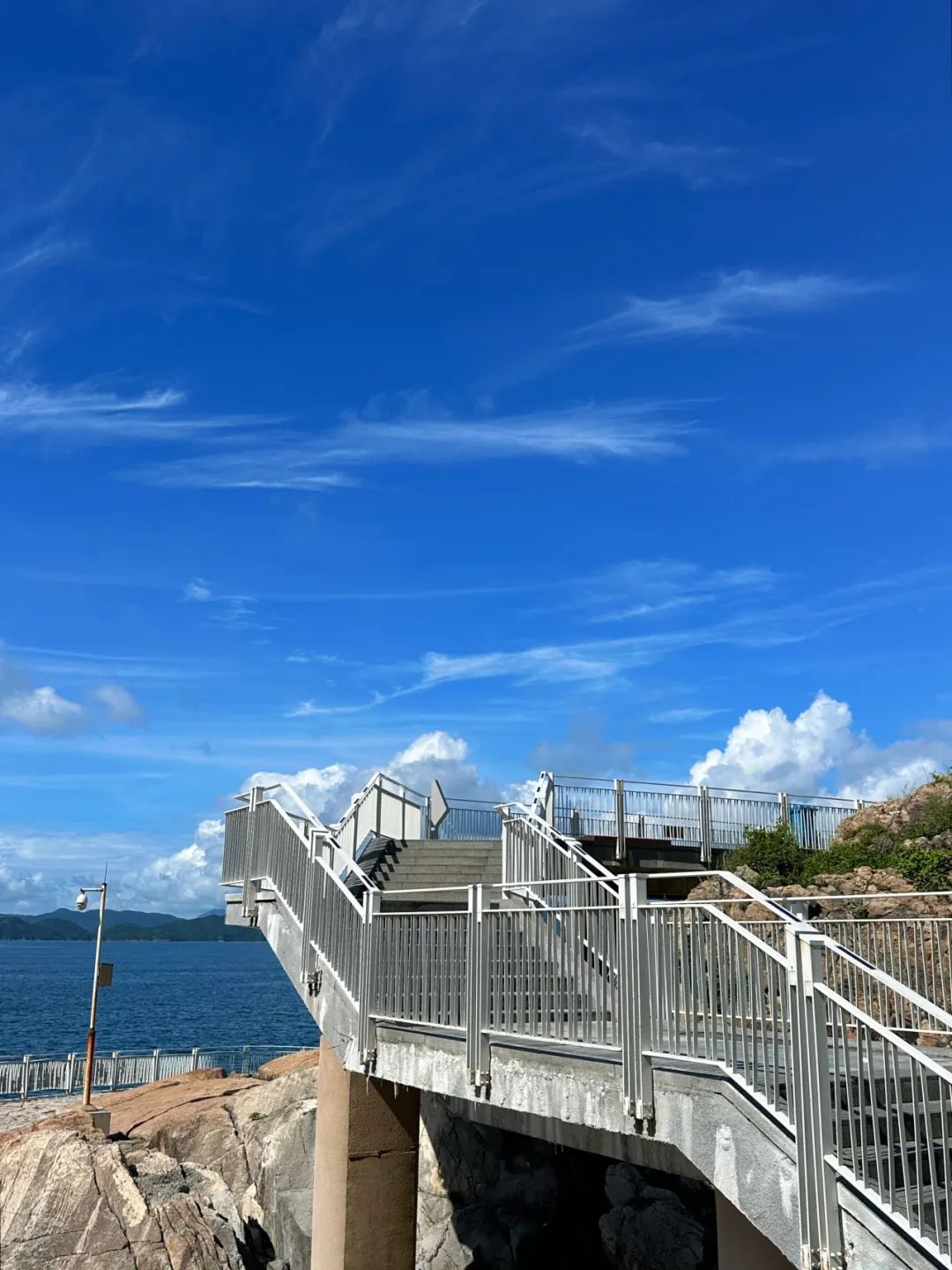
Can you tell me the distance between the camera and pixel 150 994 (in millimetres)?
132000

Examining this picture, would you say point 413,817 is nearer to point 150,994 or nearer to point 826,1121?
point 826,1121

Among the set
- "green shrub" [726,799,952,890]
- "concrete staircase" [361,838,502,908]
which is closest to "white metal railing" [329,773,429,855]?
"concrete staircase" [361,838,502,908]

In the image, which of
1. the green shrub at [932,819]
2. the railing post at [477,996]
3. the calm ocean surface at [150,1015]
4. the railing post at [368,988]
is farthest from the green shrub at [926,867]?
the calm ocean surface at [150,1015]

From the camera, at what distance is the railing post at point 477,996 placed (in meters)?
10.6

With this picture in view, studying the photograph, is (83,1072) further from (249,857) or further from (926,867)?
(926,867)

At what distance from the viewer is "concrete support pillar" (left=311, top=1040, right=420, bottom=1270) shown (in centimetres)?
1398

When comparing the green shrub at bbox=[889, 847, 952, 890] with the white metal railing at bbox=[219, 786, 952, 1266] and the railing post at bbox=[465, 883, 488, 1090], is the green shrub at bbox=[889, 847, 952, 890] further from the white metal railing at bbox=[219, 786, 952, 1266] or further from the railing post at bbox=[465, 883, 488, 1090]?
the railing post at bbox=[465, 883, 488, 1090]

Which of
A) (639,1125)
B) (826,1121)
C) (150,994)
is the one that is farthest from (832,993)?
(150,994)

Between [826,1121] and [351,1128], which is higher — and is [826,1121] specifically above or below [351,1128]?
above

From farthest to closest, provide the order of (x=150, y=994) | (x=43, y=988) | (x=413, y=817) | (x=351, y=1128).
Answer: (x=43, y=988), (x=150, y=994), (x=413, y=817), (x=351, y=1128)

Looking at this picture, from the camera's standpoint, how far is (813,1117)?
6762 mm

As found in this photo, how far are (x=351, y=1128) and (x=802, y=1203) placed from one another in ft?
28.7

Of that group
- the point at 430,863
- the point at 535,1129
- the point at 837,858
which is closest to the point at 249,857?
the point at 430,863

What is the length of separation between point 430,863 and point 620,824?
6.46 metres
